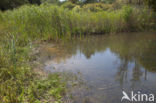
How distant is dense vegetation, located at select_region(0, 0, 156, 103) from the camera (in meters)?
1.89

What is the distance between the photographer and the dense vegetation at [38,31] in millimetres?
1888

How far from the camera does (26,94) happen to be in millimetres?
1822

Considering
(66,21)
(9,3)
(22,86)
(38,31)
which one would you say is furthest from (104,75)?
(9,3)

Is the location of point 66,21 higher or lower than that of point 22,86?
higher

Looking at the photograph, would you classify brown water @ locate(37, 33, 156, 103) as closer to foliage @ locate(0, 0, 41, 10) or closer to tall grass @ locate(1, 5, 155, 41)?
tall grass @ locate(1, 5, 155, 41)

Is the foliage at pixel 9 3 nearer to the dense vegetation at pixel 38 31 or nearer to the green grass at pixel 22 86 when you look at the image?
the dense vegetation at pixel 38 31

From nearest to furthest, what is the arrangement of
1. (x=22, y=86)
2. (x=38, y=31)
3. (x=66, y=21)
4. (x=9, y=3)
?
(x=22, y=86) → (x=38, y=31) → (x=66, y=21) → (x=9, y=3)

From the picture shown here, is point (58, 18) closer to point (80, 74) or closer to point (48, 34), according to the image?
point (48, 34)

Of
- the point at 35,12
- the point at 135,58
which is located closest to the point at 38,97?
the point at 135,58

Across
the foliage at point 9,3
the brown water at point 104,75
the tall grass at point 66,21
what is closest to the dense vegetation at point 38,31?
the tall grass at point 66,21

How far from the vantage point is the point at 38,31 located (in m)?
5.36

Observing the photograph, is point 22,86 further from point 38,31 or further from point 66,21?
point 66,21

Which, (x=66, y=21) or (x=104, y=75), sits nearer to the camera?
(x=104, y=75)

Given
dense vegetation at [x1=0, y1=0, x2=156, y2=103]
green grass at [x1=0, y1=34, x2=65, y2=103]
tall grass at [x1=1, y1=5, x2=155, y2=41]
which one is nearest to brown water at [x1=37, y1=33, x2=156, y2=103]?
green grass at [x1=0, y1=34, x2=65, y2=103]
